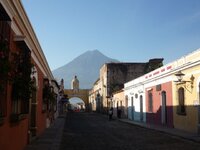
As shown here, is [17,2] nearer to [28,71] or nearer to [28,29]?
[28,71]

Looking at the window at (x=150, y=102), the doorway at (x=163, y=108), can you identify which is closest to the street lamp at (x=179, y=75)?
the doorway at (x=163, y=108)

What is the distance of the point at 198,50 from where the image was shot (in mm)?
18875

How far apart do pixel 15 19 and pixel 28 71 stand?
1.39 metres

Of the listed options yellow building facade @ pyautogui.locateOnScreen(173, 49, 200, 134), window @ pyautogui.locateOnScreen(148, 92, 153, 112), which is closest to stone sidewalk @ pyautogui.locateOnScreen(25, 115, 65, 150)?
yellow building facade @ pyautogui.locateOnScreen(173, 49, 200, 134)

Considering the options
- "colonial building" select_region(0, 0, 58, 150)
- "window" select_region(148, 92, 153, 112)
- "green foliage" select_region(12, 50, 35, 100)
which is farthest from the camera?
"window" select_region(148, 92, 153, 112)

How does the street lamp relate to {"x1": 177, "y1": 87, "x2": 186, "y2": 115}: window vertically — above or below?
above

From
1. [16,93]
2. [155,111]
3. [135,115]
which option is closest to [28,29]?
[16,93]

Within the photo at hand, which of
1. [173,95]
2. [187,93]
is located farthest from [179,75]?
[173,95]

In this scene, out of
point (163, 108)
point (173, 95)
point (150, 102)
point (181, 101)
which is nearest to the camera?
point (181, 101)

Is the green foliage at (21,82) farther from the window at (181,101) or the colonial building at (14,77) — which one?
the window at (181,101)

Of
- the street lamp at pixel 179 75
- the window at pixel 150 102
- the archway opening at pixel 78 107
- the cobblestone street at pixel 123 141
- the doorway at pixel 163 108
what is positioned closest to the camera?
the cobblestone street at pixel 123 141

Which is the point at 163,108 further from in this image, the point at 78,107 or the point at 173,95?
the point at 78,107

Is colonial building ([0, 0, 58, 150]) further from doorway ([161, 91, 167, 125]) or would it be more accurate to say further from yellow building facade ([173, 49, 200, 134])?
doorway ([161, 91, 167, 125])

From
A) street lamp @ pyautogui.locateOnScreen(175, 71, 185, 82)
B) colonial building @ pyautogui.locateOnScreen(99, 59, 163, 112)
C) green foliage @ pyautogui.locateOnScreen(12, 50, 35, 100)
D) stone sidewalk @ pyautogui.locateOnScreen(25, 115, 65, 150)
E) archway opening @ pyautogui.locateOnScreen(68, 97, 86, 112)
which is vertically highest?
colonial building @ pyautogui.locateOnScreen(99, 59, 163, 112)
